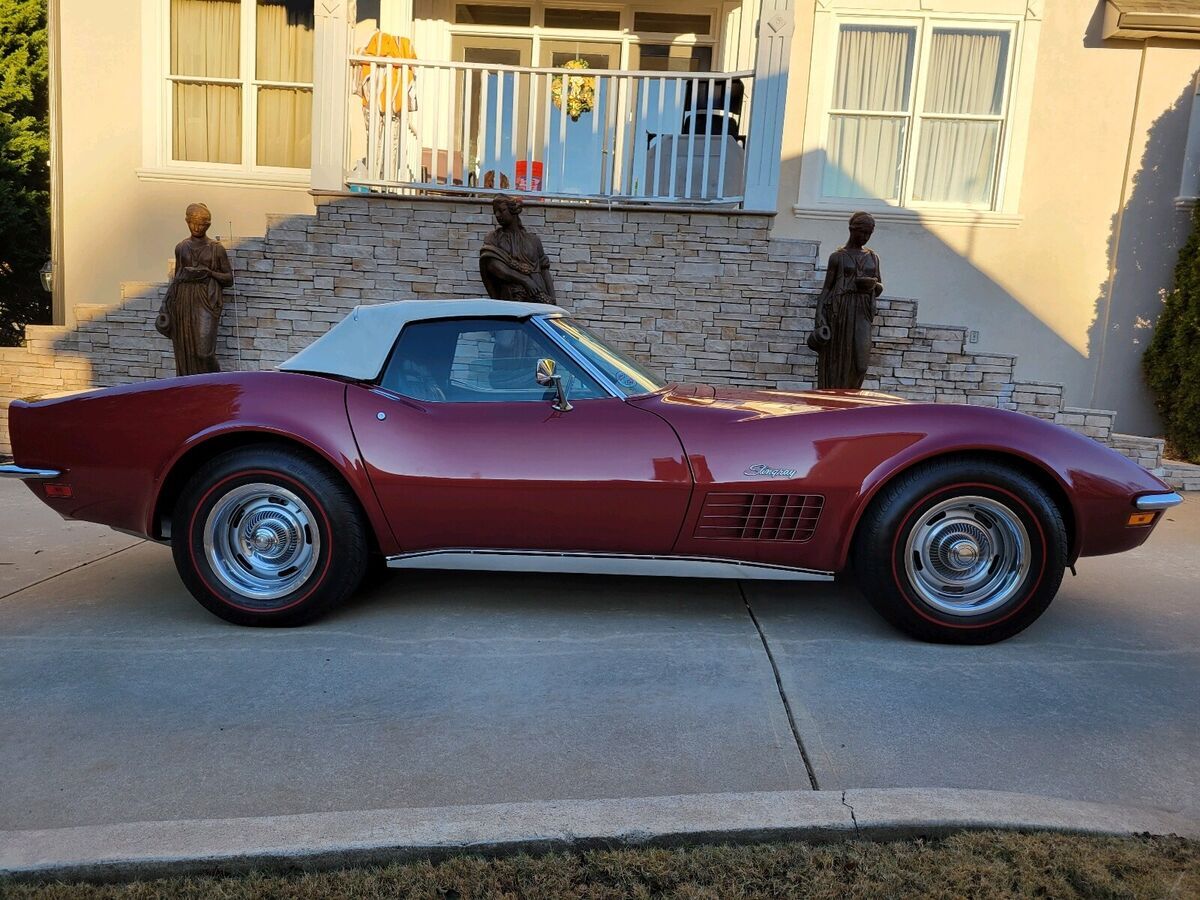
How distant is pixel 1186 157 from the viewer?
29.3 feet

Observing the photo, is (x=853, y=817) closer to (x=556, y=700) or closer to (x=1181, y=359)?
(x=556, y=700)

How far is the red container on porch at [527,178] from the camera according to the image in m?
8.41

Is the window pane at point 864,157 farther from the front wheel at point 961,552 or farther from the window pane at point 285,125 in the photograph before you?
the front wheel at point 961,552

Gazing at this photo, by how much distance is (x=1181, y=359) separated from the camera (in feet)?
27.9

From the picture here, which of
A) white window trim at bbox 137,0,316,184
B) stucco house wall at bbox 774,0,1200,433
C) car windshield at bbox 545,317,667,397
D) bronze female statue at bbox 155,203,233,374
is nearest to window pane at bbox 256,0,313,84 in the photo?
white window trim at bbox 137,0,316,184

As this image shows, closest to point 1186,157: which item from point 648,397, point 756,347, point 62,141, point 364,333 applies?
point 756,347

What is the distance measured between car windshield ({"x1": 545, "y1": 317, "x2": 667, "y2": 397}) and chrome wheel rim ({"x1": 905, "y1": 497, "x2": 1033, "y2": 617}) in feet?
4.30

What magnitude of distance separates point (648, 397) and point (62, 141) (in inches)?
352

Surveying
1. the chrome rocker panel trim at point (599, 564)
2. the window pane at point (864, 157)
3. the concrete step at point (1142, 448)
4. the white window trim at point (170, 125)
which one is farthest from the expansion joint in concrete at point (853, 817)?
the white window trim at point (170, 125)

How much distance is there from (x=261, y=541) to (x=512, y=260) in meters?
4.09

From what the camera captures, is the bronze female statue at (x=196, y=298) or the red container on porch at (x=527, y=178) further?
the red container on porch at (x=527, y=178)

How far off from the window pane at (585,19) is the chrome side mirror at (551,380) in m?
8.16

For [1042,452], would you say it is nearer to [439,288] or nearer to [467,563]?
[467,563]

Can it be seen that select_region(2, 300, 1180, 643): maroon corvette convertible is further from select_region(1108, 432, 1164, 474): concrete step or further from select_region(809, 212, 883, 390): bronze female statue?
select_region(1108, 432, 1164, 474): concrete step
